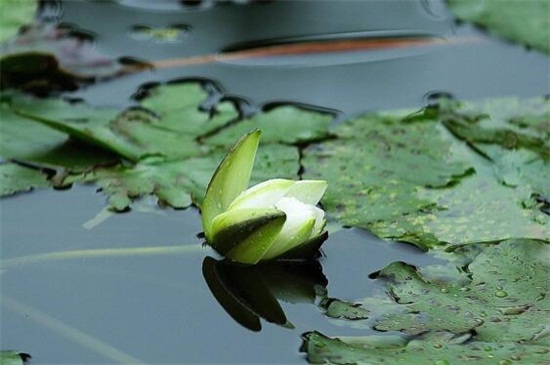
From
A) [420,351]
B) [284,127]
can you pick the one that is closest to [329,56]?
A: [284,127]

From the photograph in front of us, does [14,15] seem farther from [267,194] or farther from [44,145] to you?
[267,194]

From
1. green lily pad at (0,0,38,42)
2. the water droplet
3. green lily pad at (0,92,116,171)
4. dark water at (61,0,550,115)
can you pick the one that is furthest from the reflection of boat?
green lily pad at (0,0,38,42)

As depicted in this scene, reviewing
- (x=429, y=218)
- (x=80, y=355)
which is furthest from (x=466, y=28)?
(x=80, y=355)

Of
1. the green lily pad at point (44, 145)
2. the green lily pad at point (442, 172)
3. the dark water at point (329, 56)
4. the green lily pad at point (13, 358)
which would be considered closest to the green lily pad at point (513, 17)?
the dark water at point (329, 56)

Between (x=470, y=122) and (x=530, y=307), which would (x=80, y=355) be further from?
(x=470, y=122)

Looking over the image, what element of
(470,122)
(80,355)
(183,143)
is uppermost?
(470,122)

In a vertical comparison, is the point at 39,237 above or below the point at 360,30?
below
